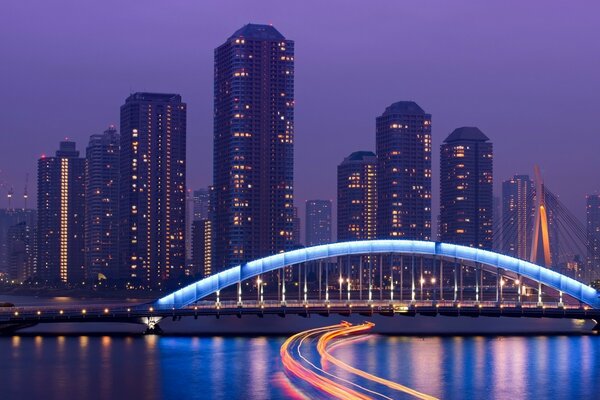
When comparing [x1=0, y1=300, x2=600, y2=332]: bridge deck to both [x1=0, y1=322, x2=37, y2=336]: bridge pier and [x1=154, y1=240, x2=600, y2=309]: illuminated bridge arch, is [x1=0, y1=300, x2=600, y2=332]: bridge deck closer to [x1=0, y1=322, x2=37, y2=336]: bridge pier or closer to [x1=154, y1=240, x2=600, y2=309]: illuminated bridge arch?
[x1=0, y1=322, x2=37, y2=336]: bridge pier

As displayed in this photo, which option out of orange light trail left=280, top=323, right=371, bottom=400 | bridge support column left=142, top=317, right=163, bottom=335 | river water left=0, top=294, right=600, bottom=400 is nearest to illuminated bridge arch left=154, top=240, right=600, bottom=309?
bridge support column left=142, top=317, right=163, bottom=335

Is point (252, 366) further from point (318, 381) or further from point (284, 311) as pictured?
point (284, 311)

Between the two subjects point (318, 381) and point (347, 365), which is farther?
point (347, 365)

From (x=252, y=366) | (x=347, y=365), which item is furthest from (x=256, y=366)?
(x=347, y=365)

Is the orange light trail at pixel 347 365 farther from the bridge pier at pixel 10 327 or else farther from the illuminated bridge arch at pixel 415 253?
the bridge pier at pixel 10 327

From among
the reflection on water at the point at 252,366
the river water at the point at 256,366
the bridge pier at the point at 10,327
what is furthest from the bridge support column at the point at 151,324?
the bridge pier at the point at 10,327

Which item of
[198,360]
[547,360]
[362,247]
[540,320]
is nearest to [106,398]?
[198,360]
